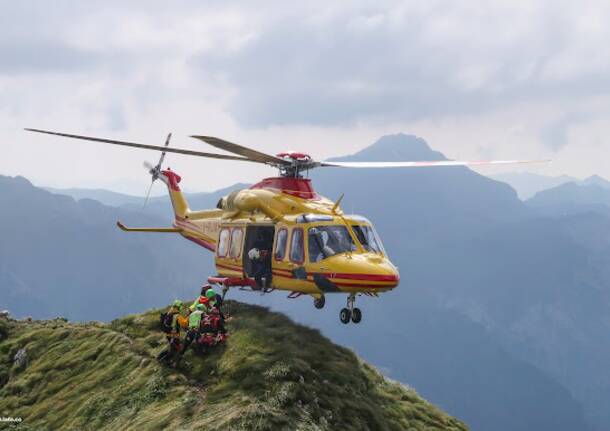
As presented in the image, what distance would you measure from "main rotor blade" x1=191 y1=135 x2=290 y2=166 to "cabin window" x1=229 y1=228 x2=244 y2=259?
3.26 metres

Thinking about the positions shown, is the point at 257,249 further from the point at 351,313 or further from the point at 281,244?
the point at 351,313

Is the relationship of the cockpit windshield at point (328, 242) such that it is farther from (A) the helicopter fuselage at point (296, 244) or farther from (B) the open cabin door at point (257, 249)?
(B) the open cabin door at point (257, 249)

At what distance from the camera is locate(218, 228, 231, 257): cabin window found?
2473 cm

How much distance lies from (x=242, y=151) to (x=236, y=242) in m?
5.02

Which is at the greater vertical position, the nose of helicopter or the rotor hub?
the rotor hub

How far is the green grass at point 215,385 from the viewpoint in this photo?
1530 centimetres

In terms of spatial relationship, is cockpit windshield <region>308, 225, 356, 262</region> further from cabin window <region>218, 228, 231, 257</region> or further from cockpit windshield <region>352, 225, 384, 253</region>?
cabin window <region>218, 228, 231, 257</region>

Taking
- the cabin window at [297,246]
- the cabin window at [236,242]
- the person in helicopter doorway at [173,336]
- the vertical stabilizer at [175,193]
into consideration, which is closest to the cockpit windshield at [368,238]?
the cabin window at [297,246]

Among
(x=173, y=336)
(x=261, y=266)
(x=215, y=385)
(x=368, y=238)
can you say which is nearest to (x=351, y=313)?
(x=368, y=238)

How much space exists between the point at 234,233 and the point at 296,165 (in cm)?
409

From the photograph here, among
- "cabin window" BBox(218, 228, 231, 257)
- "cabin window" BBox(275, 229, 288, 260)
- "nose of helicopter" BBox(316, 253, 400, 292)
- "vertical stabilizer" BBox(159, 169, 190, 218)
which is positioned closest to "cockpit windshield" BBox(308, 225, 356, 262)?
"nose of helicopter" BBox(316, 253, 400, 292)

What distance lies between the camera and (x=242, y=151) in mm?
20422

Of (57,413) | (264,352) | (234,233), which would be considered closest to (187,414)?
(264,352)

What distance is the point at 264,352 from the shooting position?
59.6 ft
